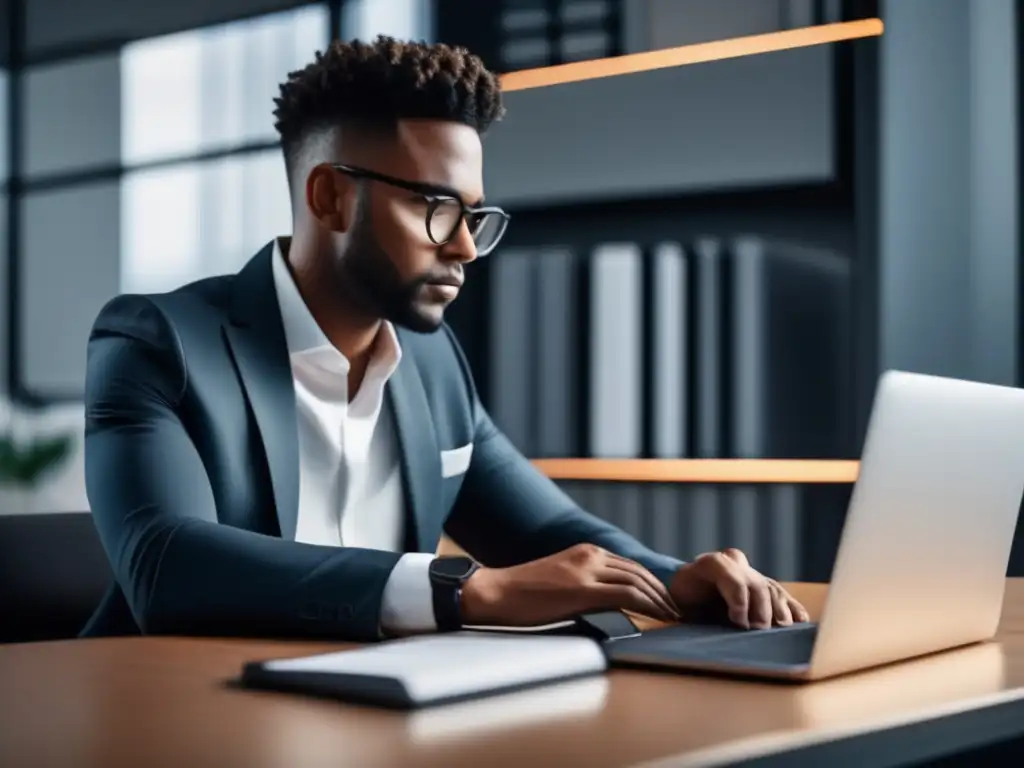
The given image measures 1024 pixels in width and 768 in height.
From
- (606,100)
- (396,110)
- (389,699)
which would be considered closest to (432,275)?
(396,110)

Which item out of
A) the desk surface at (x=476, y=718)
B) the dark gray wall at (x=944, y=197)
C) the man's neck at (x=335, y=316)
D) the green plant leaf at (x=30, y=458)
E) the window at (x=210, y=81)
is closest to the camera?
the desk surface at (x=476, y=718)

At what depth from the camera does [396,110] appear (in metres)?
1.81

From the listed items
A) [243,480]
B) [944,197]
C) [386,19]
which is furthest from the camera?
[386,19]

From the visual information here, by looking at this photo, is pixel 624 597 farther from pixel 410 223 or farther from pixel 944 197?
pixel 944 197

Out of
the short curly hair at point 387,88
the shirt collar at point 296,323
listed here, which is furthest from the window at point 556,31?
the shirt collar at point 296,323

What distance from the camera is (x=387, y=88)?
1816 millimetres

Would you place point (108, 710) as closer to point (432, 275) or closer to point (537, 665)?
point (537, 665)

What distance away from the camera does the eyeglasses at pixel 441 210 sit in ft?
5.71

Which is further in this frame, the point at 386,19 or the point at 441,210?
the point at 386,19

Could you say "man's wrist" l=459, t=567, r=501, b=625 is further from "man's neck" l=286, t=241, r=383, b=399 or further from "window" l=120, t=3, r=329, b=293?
"window" l=120, t=3, r=329, b=293

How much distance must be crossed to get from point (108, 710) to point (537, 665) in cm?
29

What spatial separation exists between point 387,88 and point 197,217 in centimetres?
236

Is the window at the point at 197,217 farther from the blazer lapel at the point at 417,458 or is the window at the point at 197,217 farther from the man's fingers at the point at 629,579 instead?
the man's fingers at the point at 629,579

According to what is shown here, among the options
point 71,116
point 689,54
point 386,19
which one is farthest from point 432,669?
point 71,116
